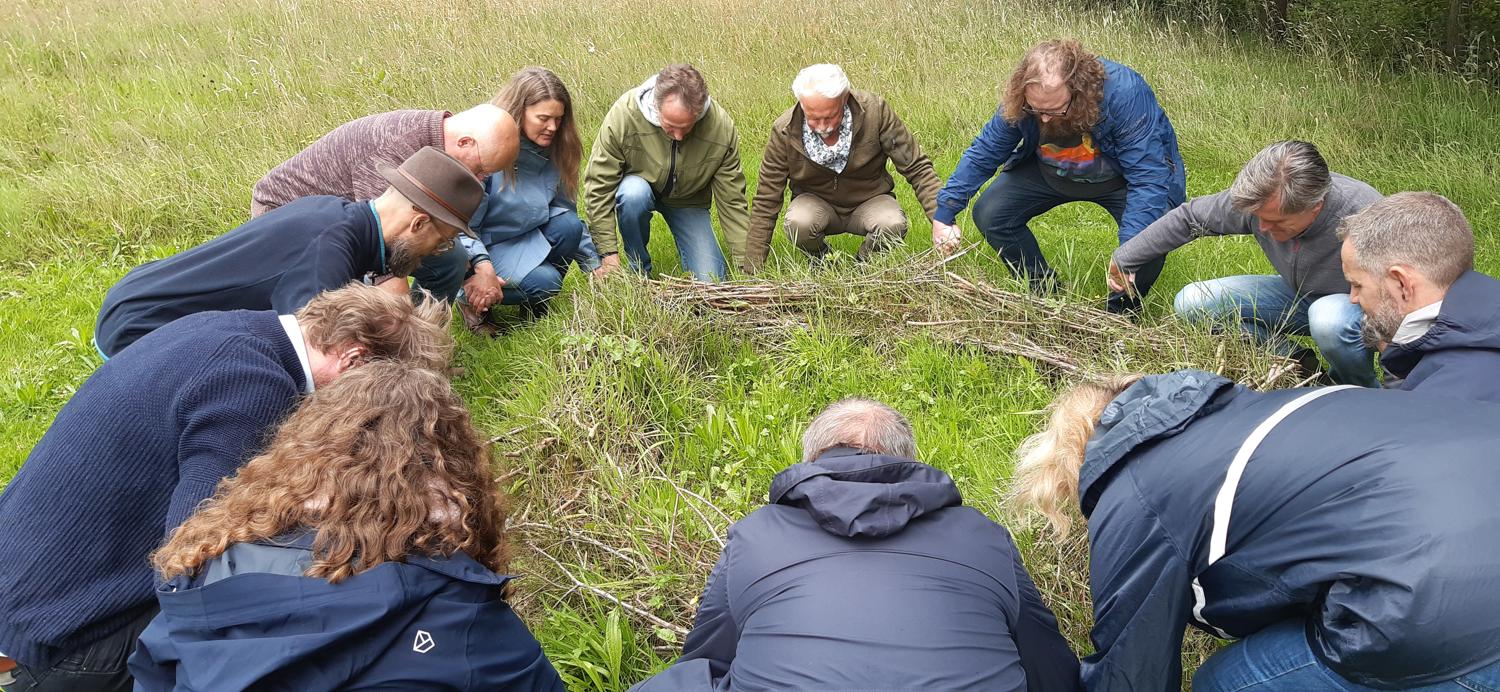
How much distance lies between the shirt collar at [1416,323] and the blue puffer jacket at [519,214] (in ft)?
13.1

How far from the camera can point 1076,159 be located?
552 centimetres

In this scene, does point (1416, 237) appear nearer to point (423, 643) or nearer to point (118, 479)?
point (423, 643)

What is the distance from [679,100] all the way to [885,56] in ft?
17.3

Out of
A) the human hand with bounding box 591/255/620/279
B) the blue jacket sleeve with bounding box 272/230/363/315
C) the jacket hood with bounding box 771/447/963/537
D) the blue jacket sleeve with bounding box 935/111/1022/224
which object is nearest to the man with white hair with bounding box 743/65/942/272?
the blue jacket sleeve with bounding box 935/111/1022/224

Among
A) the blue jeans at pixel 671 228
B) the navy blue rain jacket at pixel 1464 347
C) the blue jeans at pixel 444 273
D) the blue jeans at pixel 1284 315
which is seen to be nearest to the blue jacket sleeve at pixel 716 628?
the navy blue rain jacket at pixel 1464 347

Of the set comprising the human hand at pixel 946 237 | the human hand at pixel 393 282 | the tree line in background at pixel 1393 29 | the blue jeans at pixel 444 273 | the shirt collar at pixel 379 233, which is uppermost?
the shirt collar at pixel 379 233

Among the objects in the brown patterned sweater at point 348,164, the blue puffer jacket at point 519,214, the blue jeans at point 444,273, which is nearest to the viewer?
the brown patterned sweater at point 348,164

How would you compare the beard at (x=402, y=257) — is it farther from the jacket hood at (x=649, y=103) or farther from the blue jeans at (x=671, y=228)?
the jacket hood at (x=649, y=103)

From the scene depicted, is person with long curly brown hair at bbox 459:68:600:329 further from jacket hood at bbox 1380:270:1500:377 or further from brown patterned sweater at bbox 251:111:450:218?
jacket hood at bbox 1380:270:1500:377

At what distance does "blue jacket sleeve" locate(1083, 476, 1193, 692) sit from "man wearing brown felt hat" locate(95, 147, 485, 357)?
2.76 meters

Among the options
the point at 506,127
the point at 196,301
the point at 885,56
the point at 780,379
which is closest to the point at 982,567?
the point at 780,379

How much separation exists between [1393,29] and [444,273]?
10.8 metres

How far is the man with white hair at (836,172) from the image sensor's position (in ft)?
18.9

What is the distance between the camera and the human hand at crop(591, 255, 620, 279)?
5153 mm
